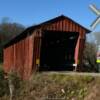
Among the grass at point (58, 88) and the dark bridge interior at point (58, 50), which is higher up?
the dark bridge interior at point (58, 50)

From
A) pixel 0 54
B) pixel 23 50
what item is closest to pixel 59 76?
pixel 23 50

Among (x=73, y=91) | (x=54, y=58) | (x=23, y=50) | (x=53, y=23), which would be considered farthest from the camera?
(x=54, y=58)

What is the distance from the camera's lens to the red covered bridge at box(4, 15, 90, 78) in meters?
20.9

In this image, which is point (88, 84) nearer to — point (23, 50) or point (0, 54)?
point (23, 50)

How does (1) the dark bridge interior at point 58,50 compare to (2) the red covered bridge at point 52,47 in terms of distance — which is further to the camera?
(1) the dark bridge interior at point 58,50

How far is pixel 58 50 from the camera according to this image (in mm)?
25453

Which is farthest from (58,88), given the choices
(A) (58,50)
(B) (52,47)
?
(B) (52,47)

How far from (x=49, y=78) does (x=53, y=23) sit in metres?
5.01

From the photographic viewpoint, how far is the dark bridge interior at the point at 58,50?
23984 millimetres

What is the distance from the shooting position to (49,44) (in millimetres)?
25891

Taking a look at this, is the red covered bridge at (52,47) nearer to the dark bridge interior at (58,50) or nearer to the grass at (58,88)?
the dark bridge interior at (58,50)

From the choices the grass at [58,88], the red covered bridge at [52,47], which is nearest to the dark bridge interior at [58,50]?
the red covered bridge at [52,47]

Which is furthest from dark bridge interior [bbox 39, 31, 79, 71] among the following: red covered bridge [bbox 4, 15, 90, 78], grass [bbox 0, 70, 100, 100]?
grass [bbox 0, 70, 100, 100]

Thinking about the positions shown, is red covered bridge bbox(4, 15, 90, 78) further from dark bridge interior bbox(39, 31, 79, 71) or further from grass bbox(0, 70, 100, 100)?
grass bbox(0, 70, 100, 100)
